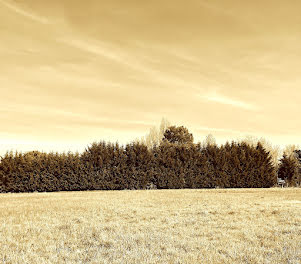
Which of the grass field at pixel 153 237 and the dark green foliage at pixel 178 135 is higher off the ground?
the dark green foliage at pixel 178 135

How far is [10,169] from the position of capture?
25.8m

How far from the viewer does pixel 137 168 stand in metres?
27.7

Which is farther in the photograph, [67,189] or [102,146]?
[102,146]

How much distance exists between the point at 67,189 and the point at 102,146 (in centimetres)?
469

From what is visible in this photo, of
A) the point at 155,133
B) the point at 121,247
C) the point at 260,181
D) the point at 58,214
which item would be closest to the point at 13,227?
the point at 58,214

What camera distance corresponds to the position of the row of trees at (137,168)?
26.1 m

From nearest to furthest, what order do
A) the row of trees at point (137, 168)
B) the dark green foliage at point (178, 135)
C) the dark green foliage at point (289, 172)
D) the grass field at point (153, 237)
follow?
the grass field at point (153, 237)
the row of trees at point (137, 168)
the dark green foliage at point (289, 172)
the dark green foliage at point (178, 135)

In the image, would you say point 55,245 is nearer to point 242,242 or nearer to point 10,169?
point 242,242

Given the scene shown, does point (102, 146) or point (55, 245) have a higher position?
point (102, 146)

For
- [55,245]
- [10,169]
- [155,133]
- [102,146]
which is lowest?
[55,245]

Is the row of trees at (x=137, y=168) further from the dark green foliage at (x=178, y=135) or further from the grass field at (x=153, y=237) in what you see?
the grass field at (x=153, y=237)

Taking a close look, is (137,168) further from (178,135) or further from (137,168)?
(178,135)

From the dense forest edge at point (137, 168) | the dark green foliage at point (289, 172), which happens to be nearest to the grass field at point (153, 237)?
the dense forest edge at point (137, 168)

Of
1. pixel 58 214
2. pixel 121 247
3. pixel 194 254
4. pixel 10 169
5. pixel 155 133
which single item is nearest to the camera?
pixel 194 254
